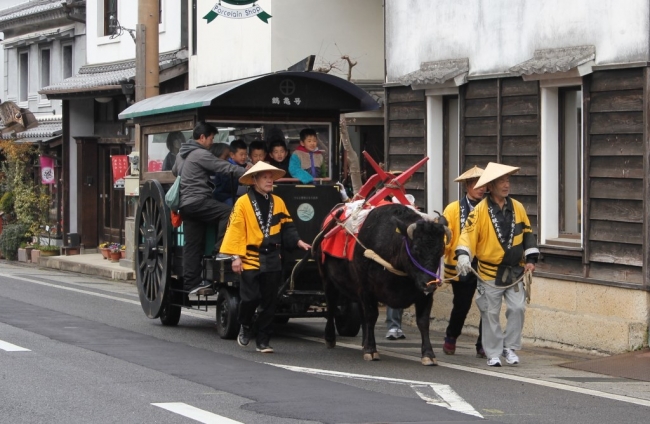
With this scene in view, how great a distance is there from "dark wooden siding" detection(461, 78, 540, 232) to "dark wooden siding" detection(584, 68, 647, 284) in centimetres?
115

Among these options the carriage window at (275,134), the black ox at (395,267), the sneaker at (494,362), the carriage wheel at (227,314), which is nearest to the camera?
the black ox at (395,267)

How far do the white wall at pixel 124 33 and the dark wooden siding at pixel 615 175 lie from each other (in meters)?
15.2

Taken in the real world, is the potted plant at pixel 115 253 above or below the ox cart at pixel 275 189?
below

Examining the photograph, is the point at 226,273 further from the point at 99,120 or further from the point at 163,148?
the point at 99,120

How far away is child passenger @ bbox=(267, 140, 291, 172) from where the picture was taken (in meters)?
13.5

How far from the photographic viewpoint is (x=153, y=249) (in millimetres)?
14305

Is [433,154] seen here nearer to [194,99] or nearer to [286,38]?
[194,99]

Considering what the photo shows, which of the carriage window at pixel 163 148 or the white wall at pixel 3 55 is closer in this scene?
the carriage window at pixel 163 148

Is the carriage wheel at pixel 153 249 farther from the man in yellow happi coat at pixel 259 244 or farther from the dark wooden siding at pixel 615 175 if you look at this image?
the dark wooden siding at pixel 615 175

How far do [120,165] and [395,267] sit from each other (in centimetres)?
1758

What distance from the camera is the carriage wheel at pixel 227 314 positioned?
12938mm

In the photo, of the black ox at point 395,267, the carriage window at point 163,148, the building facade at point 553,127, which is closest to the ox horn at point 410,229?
the black ox at point 395,267

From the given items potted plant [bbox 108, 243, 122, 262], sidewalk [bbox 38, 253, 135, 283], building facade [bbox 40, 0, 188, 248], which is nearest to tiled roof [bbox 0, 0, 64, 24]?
building facade [bbox 40, 0, 188, 248]

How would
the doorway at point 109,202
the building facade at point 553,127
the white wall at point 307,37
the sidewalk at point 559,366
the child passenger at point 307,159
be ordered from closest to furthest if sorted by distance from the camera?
the sidewalk at point 559,366 → the building facade at point 553,127 → the child passenger at point 307,159 → the white wall at point 307,37 → the doorway at point 109,202
